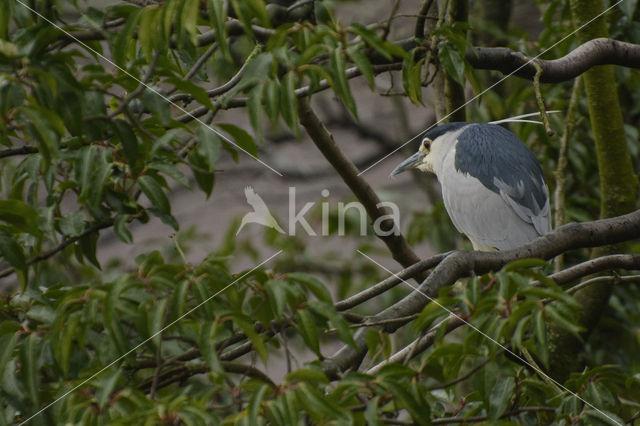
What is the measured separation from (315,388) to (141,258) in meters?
0.28

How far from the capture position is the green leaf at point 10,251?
86 cm

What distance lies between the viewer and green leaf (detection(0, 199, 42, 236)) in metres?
0.86

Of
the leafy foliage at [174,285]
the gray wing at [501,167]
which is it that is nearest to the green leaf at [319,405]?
the leafy foliage at [174,285]

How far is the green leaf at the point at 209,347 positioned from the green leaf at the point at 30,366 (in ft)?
0.55

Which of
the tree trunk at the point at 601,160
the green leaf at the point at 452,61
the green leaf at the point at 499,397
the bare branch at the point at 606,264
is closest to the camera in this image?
the green leaf at the point at 499,397

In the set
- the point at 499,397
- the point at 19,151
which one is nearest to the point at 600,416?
the point at 499,397

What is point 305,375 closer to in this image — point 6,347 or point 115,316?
point 115,316

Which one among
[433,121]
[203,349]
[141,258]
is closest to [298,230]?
[141,258]

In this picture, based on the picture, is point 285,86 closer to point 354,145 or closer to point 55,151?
point 55,151

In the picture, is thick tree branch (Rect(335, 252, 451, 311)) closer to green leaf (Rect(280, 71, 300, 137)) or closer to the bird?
the bird

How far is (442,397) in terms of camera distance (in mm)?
1242

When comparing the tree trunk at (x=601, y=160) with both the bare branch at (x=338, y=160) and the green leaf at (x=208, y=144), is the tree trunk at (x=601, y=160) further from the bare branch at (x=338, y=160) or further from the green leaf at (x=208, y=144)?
the green leaf at (x=208, y=144)

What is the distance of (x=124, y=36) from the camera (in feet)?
2.74

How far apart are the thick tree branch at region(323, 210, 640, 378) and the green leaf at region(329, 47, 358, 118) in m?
0.27
